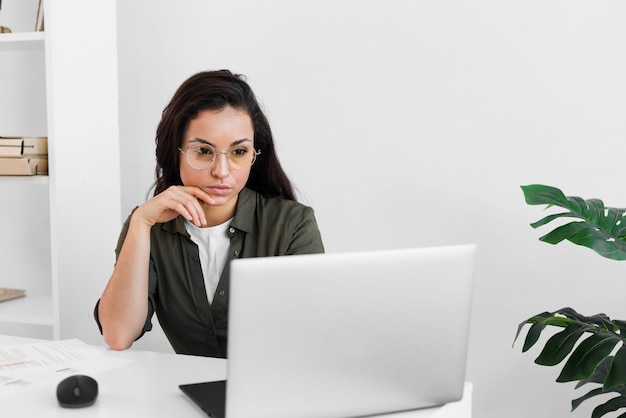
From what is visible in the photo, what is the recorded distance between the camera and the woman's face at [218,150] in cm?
191

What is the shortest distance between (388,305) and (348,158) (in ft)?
5.25

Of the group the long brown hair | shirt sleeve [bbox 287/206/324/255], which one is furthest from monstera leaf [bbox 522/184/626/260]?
the long brown hair

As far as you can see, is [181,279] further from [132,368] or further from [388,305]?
[388,305]

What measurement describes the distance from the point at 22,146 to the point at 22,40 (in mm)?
373

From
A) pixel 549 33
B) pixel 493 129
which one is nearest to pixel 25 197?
pixel 493 129

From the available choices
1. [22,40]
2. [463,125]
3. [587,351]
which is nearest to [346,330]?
[587,351]

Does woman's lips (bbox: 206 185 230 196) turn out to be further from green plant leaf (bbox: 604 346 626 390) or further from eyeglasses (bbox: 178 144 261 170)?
green plant leaf (bbox: 604 346 626 390)

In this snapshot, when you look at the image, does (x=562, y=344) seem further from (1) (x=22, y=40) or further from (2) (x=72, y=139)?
(1) (x=22, y=40)

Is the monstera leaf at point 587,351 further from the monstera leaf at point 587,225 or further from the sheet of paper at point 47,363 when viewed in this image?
the sheet of paper at point 47,363

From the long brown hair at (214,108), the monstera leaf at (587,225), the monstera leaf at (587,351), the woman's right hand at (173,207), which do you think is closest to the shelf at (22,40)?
the long brown hair at (214,108)

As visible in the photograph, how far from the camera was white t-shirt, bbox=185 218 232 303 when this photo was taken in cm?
203

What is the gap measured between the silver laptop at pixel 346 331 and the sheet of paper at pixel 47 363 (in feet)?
1.28

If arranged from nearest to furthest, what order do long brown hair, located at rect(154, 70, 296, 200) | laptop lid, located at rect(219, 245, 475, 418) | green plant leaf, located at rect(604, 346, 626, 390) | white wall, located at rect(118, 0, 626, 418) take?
laptop lid, located at rect(219, 245, 475, 418)
green plant leaf, located at rect(604, 346, 626, 390)
long brown hair, located at rect(154, 70, 296, 200)
white wall, located at rect(118, 0, 626, 418)

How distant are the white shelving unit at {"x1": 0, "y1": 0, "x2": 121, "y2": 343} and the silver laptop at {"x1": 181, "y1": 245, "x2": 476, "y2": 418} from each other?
1511mm
